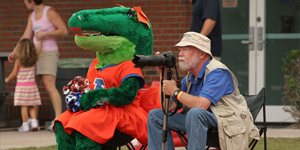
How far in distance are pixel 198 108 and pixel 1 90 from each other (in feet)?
17.2

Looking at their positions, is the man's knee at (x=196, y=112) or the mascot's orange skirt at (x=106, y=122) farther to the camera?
the mascot's orange skirt at (x=106, y=122)

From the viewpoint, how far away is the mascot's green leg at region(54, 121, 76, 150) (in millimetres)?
5137

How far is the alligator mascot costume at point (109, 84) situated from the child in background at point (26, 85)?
3152 mm

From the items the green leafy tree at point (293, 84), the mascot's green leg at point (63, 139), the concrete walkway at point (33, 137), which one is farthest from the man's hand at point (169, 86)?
the green leafy tree at point (293, 84)

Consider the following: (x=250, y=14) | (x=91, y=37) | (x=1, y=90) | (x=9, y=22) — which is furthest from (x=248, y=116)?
(x=9, y=22)

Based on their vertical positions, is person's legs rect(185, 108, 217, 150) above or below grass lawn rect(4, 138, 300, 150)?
above

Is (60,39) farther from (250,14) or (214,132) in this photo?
(214,132)

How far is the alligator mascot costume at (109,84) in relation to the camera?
16.5 ft

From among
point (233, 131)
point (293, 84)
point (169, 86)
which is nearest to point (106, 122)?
point (169, 86)

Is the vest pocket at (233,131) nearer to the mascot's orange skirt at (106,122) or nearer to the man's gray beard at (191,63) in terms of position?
the man's gray beard at (191,63)

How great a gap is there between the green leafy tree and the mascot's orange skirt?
3.85 m

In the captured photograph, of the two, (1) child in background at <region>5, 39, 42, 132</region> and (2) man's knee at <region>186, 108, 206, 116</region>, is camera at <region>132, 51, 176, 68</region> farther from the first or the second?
(1) child in background at <region>5, 39, 42, 132</region>

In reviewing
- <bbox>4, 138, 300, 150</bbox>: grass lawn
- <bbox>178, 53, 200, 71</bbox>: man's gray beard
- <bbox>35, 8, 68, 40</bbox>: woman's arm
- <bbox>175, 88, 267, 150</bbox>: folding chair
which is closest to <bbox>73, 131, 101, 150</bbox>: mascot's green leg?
<bbox>175, 88, 267, 150</bbox>: folding chair

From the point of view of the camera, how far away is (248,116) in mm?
4820
